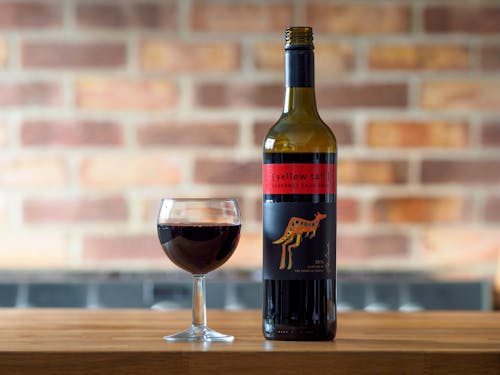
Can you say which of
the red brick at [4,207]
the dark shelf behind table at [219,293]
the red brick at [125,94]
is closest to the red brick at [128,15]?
the red brick at [125,94]

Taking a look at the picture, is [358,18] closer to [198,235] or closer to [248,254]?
[248,254]

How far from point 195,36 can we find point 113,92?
0.74 ft

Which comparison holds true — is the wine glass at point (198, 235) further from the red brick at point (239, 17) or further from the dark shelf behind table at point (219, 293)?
the red brick at point (239, 17)

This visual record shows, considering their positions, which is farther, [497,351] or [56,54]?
[56,54]

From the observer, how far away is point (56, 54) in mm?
2123

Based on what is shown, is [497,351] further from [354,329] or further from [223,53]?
[223,53]

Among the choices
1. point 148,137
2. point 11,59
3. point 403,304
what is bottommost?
point 403,304

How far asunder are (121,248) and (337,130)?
558 mm

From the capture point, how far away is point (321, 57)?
2117mm

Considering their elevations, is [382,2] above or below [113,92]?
above

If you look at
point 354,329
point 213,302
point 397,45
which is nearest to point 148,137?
point 213,302

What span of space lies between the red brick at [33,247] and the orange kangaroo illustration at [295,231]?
46.2 inches

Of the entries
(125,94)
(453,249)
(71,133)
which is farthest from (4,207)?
(453,249)

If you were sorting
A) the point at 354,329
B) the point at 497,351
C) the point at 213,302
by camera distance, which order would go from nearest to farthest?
1. the point at 497,351
2. the point at 354,329
3. the point at 213,302
